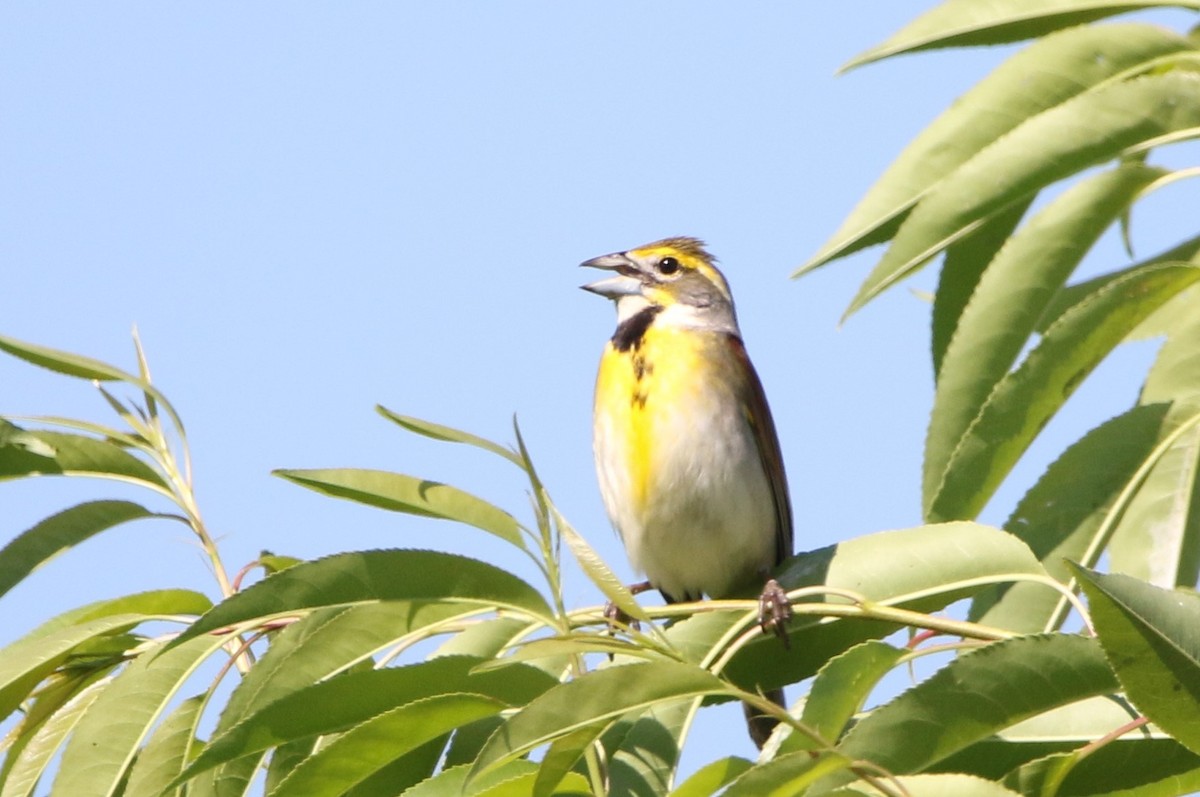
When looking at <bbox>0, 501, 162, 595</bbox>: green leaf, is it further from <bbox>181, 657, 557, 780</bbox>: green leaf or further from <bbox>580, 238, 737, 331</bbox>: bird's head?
<bbox>580, 238, 737, 331</bbox>: bird's head

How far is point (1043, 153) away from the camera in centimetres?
311

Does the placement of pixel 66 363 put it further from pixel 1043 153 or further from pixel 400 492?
pixel 1043 153

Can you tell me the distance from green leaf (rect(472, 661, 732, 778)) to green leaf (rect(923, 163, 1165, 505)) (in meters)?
1.01

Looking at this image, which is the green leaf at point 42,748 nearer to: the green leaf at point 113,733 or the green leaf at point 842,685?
the green leaf at point 113,733

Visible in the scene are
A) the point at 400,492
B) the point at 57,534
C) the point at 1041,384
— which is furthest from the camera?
the point at 57,534

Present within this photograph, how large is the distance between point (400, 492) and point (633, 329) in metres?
3.36

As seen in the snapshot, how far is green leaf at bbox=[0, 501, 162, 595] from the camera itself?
11.8 ft

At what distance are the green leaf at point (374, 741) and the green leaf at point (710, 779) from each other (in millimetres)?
381

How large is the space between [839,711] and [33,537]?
194 centimetres

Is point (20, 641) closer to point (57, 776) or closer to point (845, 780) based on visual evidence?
point (57, 776)

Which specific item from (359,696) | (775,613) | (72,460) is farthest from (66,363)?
(775,613)

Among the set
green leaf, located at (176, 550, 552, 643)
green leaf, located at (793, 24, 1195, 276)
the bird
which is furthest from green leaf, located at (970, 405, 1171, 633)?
the bird

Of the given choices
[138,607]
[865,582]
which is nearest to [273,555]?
[138,607]

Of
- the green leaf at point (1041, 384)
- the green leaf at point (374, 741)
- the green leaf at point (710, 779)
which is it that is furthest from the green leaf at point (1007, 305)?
the green leaf at point (374, 741)
